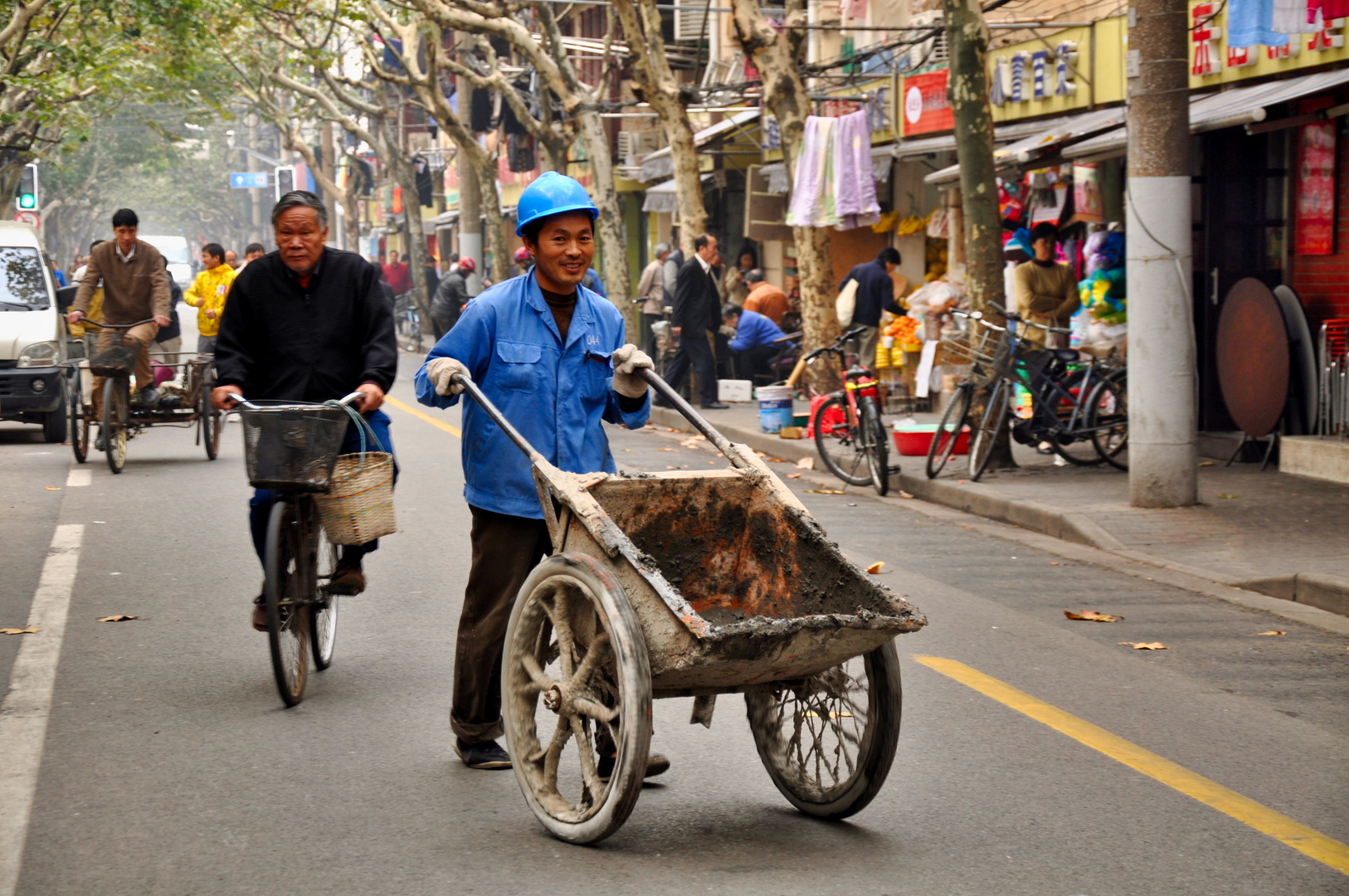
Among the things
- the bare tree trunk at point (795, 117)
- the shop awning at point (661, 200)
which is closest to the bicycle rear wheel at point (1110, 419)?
the bare tree trunk at point (795, 117)

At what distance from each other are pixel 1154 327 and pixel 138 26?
20.4 metres

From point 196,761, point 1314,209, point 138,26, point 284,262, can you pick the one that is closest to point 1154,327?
point 1314,209

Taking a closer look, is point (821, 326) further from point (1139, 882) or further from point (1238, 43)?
point (1139, 882)

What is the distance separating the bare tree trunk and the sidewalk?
3460 millimetres

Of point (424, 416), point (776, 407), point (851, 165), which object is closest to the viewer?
point (776, 407)

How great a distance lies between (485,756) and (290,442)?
51.7 inches

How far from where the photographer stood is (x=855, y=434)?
41.3 feet

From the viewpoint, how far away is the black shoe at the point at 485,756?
4.93 meters

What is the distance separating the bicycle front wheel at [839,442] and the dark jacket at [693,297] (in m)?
5.54

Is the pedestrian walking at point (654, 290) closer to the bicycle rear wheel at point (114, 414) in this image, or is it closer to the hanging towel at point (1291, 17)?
the bicycle rear wheel at point (114, 414)

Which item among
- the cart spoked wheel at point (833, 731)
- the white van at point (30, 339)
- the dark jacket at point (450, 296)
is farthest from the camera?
the dark jacket at point (450, 296)

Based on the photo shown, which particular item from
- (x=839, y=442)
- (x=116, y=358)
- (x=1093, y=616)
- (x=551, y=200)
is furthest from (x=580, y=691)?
(x=116, y=358)

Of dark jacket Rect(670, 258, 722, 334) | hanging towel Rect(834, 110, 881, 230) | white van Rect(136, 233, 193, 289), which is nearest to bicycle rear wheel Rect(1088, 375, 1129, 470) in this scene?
hanging towel Rect(834, 110, 881, 230)

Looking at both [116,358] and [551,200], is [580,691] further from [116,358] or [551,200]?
[116,358]
